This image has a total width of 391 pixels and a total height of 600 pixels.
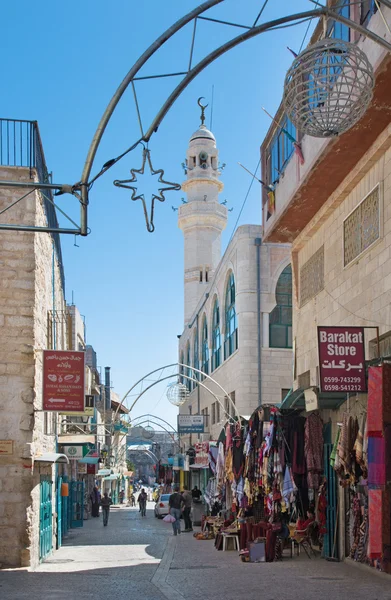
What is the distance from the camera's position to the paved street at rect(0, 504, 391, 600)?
454 inches

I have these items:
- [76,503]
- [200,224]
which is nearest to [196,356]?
[200,224]

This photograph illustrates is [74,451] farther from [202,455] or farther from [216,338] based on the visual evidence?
[216,338]

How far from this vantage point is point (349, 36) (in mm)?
13805

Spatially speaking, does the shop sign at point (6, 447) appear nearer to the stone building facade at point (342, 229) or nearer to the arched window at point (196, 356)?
the stone building facade at point (342, 229)

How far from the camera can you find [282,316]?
31281 mm

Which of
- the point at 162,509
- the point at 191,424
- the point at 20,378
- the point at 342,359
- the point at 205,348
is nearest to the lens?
the point at 342,359

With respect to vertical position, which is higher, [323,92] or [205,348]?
[323,92]

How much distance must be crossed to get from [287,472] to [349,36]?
25.9 ft

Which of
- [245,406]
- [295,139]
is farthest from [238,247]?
[295,139]

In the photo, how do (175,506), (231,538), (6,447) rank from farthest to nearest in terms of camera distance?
1. (175,506)
2. (231,538)
3. (6,447)

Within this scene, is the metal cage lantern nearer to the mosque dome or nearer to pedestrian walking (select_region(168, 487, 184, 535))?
pedestrian walking (select_region(168, 487, 184, 535))

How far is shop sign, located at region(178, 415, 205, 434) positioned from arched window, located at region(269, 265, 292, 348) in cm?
679

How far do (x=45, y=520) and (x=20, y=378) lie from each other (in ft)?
11.6

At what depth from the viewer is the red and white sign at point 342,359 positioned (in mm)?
12656
